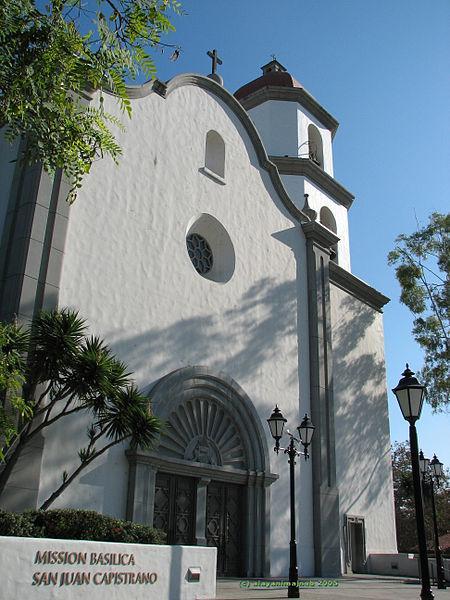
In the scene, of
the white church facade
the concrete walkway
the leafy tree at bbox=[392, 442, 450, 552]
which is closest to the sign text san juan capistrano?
the concrete walkway

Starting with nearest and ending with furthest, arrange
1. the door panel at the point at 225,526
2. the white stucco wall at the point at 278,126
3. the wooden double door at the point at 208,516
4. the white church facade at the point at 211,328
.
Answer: the white church facade at the point at 211,328, the wooden double door at the point at 208,516, the door panel at the point at 225,526, the white stucco wall at the point at 278,126

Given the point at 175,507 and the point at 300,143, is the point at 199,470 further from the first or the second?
the point at 300,143

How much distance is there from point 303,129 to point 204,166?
32.5ft

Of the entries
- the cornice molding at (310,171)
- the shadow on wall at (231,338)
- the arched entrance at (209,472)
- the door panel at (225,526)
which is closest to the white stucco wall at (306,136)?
the cornice molding at (310,171)

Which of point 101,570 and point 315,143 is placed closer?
point 101,570

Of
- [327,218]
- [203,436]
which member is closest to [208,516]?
[203,436]

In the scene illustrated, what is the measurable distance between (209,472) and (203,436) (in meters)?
1.00

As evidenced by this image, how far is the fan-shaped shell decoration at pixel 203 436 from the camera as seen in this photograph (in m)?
17.1

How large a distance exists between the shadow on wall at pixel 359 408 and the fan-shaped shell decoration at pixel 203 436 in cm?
608

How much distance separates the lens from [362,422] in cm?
2520

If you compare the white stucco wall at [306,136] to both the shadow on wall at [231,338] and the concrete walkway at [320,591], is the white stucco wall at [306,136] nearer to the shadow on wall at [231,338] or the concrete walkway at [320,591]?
the shadow on wall at [231,338]

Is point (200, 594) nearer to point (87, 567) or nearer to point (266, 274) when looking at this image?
point (87, 567)

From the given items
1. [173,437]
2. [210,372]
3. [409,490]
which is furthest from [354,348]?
[409,490]

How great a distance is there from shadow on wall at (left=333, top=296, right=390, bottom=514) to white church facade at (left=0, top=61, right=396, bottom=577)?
8cm
